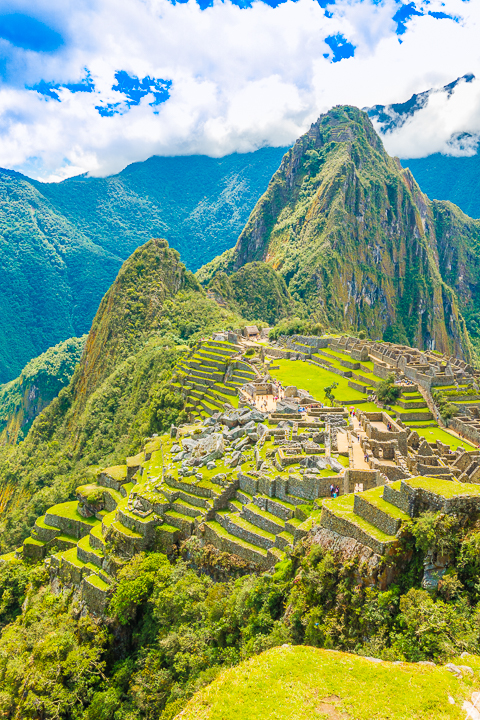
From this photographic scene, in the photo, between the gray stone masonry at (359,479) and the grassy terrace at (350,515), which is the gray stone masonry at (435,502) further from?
the gray stone masonry at (359,479)

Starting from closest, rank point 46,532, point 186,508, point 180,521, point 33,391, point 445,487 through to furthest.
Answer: point 445,487 < point 180,521 < point 186,508 < point 46,532 < point 33,391

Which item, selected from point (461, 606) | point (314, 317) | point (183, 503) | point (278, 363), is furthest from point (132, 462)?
point (314, 317)

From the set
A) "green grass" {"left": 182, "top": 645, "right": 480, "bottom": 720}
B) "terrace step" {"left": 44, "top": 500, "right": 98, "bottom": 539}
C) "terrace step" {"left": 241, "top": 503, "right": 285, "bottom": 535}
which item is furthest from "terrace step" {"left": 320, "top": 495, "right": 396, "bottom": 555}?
"terrace step" {"left": 44, "top": 500, "right": 98, "bottom": 539}

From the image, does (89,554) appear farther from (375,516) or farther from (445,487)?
(445,487)

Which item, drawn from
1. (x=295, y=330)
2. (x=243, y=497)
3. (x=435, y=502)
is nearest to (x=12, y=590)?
(x=243, y=497)

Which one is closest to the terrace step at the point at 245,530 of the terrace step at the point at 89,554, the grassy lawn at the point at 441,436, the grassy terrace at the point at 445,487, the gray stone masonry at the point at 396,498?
the gray stone masonry at the point at 396,498

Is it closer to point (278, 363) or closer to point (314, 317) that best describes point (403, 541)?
point (278, 363)
